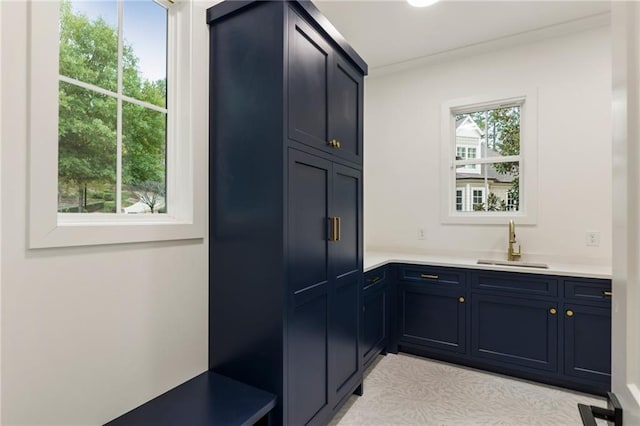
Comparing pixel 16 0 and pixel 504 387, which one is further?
pixel 504 387

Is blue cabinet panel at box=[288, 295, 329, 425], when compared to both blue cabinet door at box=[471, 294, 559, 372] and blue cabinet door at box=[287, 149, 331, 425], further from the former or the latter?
blue cabinet door at box=[471, 294, 559, 372]

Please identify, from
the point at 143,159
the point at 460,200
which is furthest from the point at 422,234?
the point at 143,159

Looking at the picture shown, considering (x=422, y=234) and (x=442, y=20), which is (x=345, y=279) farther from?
(x=442, y=20)

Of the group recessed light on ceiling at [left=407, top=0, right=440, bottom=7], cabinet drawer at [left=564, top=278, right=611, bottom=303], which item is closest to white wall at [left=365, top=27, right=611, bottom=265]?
cabinet drawer at [left=564, top=278, right=611, bottom=303]

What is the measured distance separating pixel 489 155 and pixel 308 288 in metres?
2.59

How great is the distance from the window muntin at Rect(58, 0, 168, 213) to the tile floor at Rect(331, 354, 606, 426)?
188 cm

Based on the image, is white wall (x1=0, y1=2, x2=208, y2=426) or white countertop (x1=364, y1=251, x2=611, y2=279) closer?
white wall (x1=0, y1=2, x2=208, y2=426)

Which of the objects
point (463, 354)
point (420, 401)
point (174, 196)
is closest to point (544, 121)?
point (463, 354)

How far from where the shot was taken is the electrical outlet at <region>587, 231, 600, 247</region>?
8.95 feet

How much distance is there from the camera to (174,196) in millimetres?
1713

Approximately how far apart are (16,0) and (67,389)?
54.2 inches

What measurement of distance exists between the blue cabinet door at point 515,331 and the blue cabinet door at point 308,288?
1536 mm

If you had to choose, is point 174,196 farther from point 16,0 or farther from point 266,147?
point 16,0

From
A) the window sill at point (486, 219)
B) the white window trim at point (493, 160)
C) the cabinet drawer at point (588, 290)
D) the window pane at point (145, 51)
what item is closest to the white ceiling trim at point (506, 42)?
the white window trim at point (493, 160)
